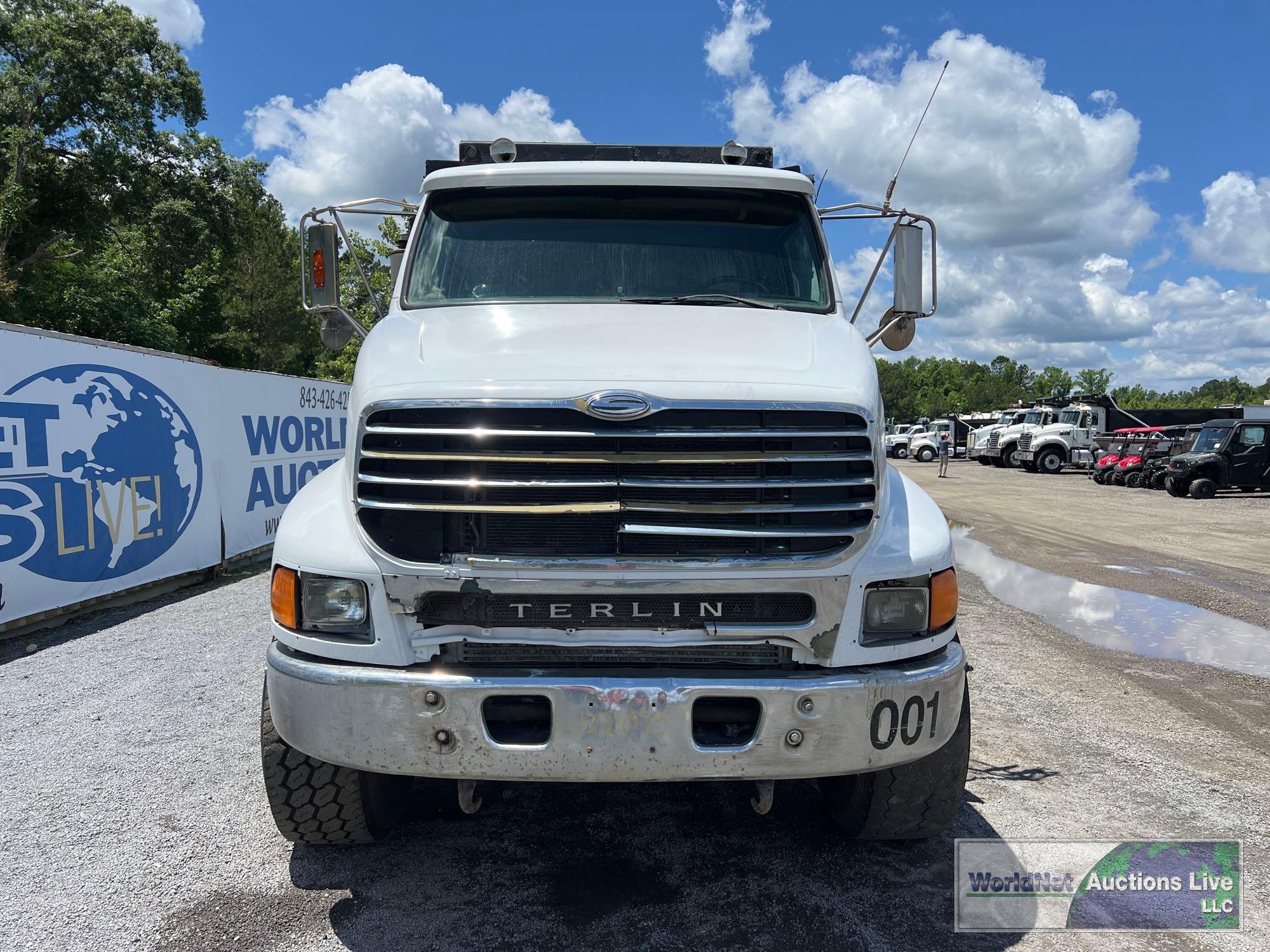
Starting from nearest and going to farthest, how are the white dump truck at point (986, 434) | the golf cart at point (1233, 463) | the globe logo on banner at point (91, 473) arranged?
the globe logo on banner at point (91, 473) → the golf cart at point (1233, 463) → the white dump truck at point (986, 434)

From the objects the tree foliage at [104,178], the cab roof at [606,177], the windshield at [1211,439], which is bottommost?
the windshield at [1211,439]

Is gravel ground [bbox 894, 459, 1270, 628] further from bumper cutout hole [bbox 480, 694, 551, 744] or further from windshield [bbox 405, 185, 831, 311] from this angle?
bumper cutout hole [bbox 480, 694, 551, 744]

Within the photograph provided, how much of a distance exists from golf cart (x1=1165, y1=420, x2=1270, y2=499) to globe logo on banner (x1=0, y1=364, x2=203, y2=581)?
23579 mm

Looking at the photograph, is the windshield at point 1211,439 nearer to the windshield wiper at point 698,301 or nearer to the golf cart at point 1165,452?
the golf cart at point 1165,452

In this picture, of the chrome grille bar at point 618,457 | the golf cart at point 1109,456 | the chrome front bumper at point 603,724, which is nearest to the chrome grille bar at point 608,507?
the chrome grille bar at point 618,457

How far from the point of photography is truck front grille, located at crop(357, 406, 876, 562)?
2.70 metres

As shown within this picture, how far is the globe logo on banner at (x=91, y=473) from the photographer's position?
6352 mm

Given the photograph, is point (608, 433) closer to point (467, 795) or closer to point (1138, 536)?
point (467, 795)

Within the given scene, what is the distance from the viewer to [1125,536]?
1377 centimetres

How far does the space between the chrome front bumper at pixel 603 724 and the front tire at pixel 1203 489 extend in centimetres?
2384

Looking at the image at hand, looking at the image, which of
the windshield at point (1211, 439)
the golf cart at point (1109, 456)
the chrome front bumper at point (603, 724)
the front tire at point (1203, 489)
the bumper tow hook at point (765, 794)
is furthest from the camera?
the golf cart at point (1109, 456)

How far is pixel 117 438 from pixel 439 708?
20.6 feet

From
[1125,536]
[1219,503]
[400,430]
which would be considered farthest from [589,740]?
[1219,503]

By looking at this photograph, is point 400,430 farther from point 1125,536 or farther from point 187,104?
point 187,104
